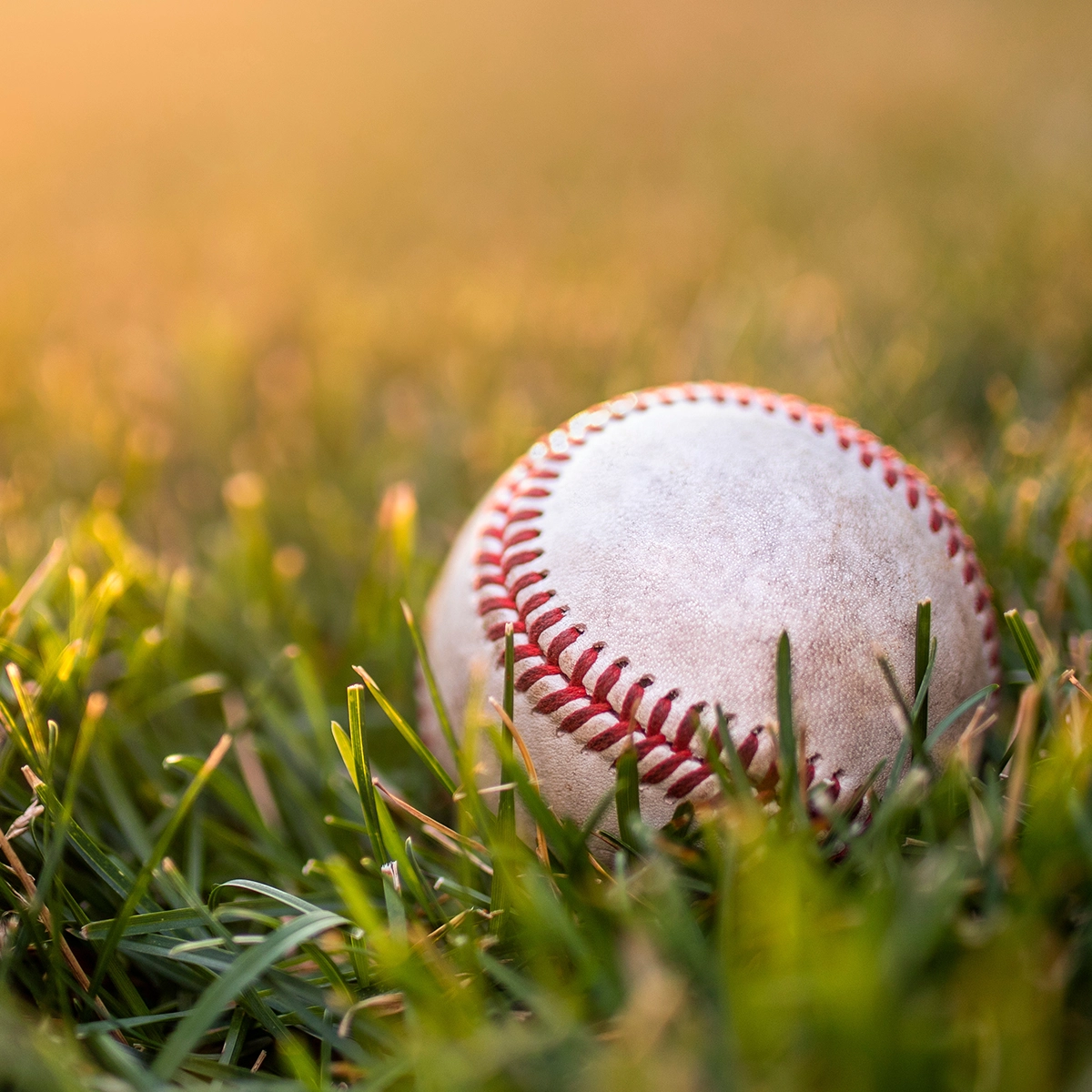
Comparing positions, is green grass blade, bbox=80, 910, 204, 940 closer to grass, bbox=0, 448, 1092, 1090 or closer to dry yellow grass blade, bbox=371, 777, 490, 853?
grass, bbox=0, 448, 1092, 1090

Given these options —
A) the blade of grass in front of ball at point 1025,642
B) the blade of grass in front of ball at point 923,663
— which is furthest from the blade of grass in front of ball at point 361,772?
the blade of grass in front of ball at point 1025,642

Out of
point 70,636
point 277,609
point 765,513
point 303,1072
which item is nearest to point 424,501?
point 277,609

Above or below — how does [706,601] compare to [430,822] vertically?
above

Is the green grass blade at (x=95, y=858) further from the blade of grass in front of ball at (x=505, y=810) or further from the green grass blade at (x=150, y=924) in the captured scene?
the blade of grass in front of ball at (x=505, y=810)

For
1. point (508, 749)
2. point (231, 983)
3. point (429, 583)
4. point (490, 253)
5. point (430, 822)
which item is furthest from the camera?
point (490, 253)

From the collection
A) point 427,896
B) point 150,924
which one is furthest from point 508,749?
point 150,924

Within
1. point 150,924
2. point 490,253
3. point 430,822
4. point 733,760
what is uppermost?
point 490,253

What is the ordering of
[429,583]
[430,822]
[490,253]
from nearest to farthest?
1. [430,822]
2. [429,583]
3. [490,253]

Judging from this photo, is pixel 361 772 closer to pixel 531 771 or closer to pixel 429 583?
pixel 531 771
